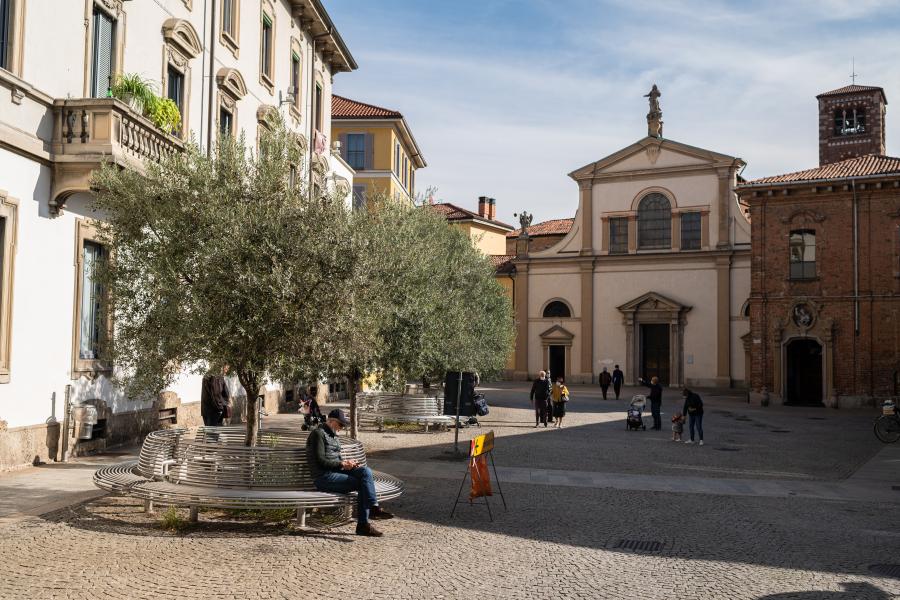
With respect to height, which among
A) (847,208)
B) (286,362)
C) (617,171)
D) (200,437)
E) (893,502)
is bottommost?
(893,502)

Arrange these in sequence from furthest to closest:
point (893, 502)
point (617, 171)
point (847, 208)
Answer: point (617, 171)
point (847, 208)
point (893, 502)

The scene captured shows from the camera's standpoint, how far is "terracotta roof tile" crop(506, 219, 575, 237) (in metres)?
53.9

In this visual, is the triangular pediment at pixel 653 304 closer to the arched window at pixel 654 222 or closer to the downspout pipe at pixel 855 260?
the arched window at pixel 654 222

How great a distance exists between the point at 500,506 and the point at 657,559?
10.0 ft

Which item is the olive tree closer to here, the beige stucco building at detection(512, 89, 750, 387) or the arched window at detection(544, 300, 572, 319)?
the beige stucco building at detection(512, 89, 750, 387)

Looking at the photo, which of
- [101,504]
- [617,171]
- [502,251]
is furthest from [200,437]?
[502,251]

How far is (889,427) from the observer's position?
20.8 metres

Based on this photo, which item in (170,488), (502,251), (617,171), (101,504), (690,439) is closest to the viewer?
(170,488)

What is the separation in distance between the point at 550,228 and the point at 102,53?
4373 centimetres

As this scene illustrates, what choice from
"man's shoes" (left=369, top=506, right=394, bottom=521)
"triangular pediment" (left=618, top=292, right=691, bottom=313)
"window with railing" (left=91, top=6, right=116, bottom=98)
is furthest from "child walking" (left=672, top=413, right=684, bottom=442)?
"triangular pediment" (left=618, top=292, right=691, bottom=313)

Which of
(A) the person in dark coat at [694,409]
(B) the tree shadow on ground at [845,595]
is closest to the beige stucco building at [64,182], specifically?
(B) the tree shadow on ground at [845,595]

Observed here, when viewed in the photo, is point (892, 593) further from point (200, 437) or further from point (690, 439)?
point (690, 439)

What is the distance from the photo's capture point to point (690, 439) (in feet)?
64.4

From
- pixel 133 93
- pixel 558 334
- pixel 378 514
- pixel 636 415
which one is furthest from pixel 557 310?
pixel 378 514
